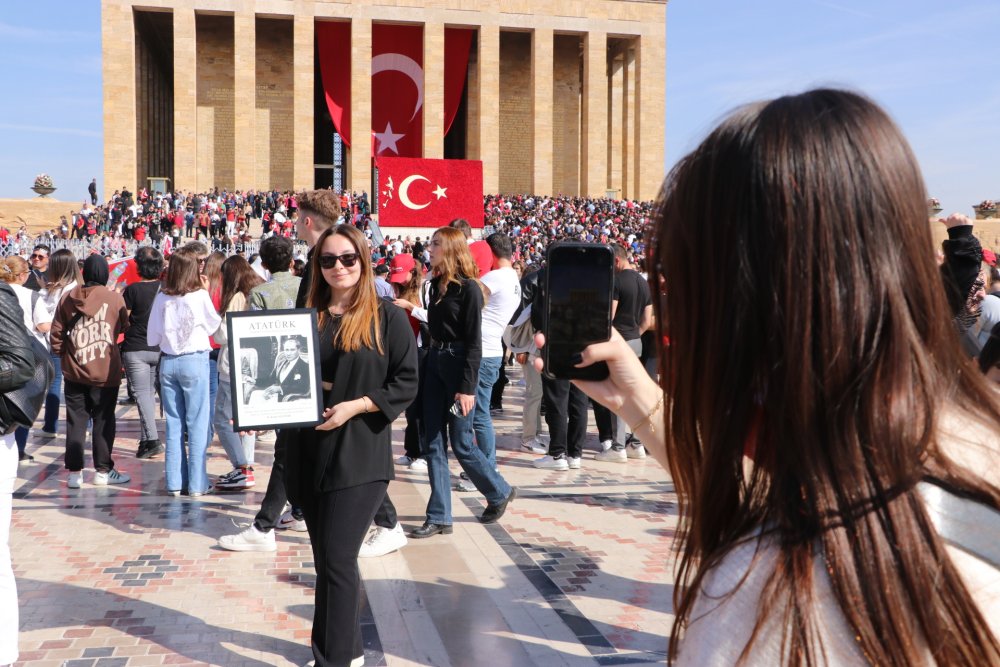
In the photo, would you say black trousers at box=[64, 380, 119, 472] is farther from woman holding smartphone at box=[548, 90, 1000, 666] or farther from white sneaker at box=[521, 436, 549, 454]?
woman holding smartphone at box=[548, 90, 1000, 666]

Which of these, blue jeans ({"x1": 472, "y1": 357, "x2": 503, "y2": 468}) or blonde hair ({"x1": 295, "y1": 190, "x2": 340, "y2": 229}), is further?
blue jeans ({"x1": 472, "y1": 357, "x2": 503, "y2": 468})

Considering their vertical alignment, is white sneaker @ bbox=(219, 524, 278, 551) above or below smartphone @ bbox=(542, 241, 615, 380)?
below

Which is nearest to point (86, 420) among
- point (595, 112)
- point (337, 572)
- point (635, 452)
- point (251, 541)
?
point (251, 541)

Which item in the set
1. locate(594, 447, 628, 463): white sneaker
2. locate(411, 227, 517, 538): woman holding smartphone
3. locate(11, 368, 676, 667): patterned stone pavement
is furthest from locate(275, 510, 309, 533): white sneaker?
locate(594, 447, 628, 463): white sneaker

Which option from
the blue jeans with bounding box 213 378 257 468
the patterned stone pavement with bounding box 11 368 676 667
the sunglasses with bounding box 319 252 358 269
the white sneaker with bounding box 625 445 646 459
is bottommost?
the patterned stone pavement with bounding box 11 368 676 667

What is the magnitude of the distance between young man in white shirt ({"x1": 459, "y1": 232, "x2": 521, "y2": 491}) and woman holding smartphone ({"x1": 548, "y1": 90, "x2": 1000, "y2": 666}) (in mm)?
5161

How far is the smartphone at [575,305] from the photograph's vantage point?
4.81 ft

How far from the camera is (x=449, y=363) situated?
5699 mm

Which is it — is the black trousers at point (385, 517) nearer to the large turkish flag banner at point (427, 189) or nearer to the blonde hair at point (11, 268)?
the blonde hair at point (11, 268)

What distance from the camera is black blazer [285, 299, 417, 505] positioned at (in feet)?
11.8

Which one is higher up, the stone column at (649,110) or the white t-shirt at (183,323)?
the stone column at (649,110)

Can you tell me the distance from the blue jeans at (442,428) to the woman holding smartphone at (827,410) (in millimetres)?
4746

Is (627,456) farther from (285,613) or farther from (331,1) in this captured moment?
(331,1)

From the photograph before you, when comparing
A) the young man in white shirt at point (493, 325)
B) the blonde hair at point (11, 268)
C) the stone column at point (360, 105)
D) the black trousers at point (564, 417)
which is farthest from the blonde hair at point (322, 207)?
the stone column at point (360, 105)
